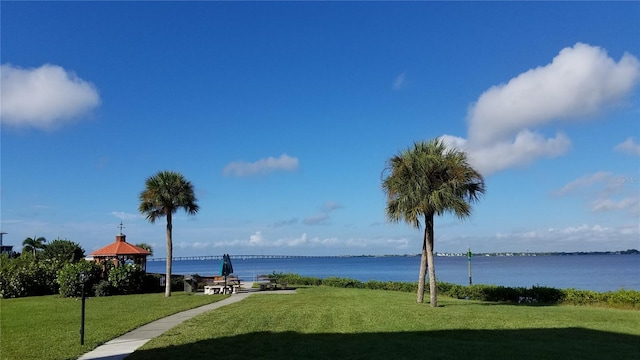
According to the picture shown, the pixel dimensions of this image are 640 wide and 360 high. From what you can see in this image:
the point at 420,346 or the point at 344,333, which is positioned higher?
the point at 420,346

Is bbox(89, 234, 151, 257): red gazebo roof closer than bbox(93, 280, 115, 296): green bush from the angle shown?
No

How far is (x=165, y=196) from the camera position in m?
24.7

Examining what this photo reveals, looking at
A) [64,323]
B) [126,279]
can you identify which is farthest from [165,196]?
[64,323]

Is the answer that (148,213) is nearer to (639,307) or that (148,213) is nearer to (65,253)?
(65,253)

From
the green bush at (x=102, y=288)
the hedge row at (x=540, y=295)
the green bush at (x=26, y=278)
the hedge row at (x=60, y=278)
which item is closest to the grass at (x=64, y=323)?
the hedge row at (x=60, y=278)

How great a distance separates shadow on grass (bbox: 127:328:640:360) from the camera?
890 centimetres

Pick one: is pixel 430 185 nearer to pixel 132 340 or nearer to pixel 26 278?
pixel 132 340

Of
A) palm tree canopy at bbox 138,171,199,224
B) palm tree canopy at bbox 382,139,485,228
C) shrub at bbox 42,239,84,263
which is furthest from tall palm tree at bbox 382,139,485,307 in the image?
shrub at bbox 42,239,84,263

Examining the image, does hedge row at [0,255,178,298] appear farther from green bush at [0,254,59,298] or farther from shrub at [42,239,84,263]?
shrub at [42,239,84,263]

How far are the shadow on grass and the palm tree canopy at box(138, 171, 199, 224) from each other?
14.7 m

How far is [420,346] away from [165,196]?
1793cm

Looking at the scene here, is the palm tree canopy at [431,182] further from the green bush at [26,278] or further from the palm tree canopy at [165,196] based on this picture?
the green bush at [26,278]

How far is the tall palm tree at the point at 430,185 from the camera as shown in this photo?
691 inches

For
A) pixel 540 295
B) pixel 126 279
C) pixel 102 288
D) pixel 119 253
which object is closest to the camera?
pixel 540 295
